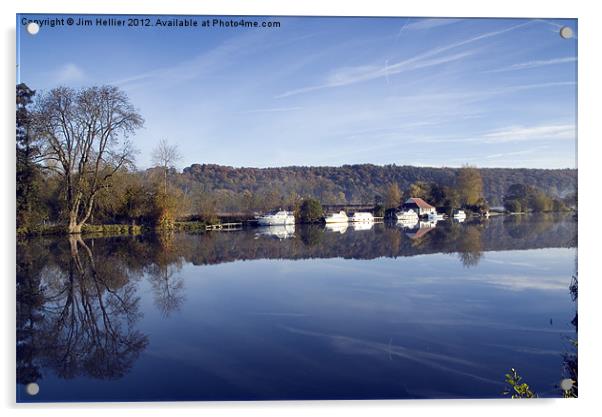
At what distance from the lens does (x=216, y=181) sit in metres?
6.28

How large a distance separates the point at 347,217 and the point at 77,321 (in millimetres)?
3288

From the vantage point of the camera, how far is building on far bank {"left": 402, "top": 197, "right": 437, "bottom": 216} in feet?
21.5

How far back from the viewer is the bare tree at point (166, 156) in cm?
587

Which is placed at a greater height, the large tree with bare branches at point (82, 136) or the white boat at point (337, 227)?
the large tree with bare branches at point (82, 136)

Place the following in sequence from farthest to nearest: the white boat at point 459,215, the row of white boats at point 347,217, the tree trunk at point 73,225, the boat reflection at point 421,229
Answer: the tree trunk at point 73,225
the boat reflection at point 421,229
the white boat at point 459,215
the row of white boats at point 347,217

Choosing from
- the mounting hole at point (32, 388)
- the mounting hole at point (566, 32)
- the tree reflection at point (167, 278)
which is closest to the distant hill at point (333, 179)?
the tree reflection at point (167, 278)

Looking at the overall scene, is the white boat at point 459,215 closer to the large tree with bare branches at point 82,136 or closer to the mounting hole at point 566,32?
the mounting hole at point 566,32

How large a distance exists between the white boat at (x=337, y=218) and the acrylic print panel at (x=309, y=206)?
0.13 ft

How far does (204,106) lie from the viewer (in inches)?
223

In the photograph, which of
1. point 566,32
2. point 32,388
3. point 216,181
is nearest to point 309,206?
point 216,181

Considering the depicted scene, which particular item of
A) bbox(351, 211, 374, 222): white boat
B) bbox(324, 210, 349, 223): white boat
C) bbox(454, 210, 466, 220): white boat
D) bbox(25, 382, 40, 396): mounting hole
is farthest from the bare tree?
bbox(454, 210, 466, 220): white boat

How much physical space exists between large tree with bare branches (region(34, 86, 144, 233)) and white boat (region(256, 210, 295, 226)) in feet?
6.15

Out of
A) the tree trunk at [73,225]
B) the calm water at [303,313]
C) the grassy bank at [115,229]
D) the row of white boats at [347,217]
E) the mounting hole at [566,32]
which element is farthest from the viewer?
the tree trunk at [73,225]
